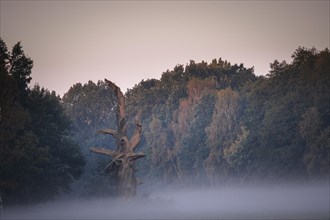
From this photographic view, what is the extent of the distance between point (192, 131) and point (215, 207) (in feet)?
155

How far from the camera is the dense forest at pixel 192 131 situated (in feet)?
159

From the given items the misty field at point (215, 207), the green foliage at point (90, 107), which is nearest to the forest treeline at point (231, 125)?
the misty field at point (215, 207)

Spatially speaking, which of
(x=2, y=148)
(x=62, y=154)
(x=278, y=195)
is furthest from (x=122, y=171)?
(x=278, y=195)

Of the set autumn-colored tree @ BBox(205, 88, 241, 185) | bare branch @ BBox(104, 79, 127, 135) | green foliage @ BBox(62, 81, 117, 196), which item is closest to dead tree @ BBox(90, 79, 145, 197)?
bare branch @ BBox(104, 79, 127, 135)

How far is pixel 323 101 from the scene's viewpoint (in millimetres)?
65875

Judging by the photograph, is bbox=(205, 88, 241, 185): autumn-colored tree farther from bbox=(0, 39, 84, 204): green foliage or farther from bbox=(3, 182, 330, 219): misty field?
bbox=(0, 39, 84, 204): green foliage

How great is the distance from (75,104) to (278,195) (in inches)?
4186

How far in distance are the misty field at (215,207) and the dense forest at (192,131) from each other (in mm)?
1969

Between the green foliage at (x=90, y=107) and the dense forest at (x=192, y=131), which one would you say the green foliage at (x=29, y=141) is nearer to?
the dense forest at (x=192, y=131)

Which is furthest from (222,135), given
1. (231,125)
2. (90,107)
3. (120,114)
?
(90,107)

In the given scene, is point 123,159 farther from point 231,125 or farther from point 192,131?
point 192,131

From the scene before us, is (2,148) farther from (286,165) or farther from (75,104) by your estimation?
(75,104)

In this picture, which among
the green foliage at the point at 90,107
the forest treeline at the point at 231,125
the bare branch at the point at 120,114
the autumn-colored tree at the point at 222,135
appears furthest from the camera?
the green foliage at the point at 90,107

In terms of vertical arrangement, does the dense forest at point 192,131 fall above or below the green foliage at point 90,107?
below
